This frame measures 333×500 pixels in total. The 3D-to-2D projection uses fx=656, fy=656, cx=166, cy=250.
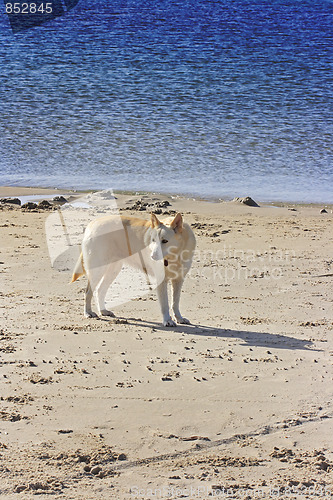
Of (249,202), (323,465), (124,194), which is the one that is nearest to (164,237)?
(323,465)

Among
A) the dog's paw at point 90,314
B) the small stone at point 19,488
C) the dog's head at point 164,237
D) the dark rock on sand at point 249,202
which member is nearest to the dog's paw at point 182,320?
the dog's head at point 164,237

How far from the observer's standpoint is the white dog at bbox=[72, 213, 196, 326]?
607 cm

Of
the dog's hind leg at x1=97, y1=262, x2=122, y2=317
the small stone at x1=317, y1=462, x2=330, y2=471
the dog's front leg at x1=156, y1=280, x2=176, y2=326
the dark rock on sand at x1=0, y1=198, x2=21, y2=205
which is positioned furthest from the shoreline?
the small stone at x1=317, y1=462, x2=330, y2=471

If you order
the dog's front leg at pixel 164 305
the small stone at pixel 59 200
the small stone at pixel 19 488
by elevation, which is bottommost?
the small stone at pixel 59 200

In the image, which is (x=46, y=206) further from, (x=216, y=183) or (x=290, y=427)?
(x=290, y=427)

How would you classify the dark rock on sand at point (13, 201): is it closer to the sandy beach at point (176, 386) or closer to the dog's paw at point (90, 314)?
the sandy beach at point (176, 386)

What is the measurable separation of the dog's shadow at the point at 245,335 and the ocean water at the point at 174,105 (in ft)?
21.1

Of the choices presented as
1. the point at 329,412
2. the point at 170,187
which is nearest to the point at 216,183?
the point at 170,187

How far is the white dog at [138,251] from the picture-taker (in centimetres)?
607

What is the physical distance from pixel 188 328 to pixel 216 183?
7351 millimetres

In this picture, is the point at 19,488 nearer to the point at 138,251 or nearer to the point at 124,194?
the point at 138,251

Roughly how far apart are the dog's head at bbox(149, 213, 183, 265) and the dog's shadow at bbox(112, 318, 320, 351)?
2.19 ft

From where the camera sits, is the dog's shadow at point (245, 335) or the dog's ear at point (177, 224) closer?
the dog's shadow at point (245, 335)

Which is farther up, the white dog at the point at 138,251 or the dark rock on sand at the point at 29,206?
the white dog at the point at 138,251
